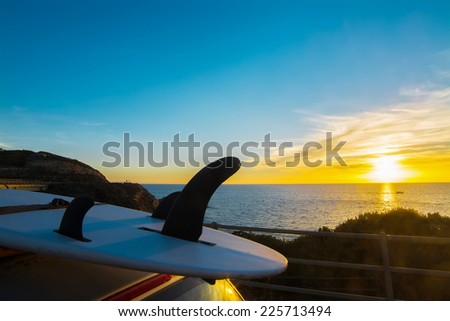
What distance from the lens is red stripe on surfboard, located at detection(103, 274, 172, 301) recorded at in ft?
4.45

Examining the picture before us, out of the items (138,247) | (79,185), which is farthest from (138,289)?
(79,185)

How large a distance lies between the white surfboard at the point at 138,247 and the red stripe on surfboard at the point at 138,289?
15cm

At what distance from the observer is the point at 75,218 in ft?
5.08

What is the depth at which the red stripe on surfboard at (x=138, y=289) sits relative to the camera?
53.4 inches

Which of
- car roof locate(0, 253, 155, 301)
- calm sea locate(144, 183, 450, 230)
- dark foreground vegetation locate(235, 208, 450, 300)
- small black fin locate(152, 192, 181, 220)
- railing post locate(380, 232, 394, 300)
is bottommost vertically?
calm sea locate(144, 183, 450, 230)

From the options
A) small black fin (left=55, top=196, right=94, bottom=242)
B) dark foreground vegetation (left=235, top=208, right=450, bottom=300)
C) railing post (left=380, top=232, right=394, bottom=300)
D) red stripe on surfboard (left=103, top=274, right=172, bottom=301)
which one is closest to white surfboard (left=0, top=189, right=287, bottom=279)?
small black fin (left=55, top=196, right=94, bottom=242)

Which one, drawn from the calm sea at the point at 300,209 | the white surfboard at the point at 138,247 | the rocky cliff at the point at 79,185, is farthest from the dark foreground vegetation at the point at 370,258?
the rocky cliff at the point at 79,185

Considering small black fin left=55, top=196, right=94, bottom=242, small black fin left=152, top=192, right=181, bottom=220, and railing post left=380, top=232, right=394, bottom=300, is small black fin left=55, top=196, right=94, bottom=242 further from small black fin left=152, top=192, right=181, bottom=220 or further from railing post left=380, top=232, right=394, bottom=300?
railing post left=380, top=232, right=394, bottom=300

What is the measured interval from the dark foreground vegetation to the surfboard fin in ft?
13.9

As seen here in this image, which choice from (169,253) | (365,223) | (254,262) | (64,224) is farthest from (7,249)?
(365,223)

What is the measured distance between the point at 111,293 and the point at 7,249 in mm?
530
